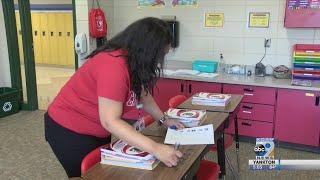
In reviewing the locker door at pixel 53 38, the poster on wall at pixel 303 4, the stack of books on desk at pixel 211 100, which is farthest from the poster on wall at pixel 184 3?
the locker door at pixel 53 38

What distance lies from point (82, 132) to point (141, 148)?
1.41ft

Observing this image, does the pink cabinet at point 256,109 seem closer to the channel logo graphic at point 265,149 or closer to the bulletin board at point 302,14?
the bulletin board at point 302,14

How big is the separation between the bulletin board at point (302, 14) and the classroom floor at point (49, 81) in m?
3.70

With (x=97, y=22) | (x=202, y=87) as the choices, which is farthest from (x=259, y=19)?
(x=97, y=22)

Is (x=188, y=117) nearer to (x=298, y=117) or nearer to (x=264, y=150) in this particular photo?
(x=264, y=150)

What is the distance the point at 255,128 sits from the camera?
12.1 ft

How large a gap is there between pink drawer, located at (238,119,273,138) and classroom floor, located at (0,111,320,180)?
14 centimetres

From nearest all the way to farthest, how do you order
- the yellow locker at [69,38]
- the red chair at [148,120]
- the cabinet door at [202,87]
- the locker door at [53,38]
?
1. the red chair at [148,120]
2. the cabinet door at [202,87]
3. the yellow locker at [69,38]
4. the locker door at [53,38]

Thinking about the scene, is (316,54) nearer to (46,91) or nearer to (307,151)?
(307,151)

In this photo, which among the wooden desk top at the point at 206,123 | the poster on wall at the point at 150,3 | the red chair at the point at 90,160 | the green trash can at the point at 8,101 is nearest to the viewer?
the red chair at the point at 90,160

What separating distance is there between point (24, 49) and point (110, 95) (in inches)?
153

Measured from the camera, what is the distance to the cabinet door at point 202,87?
3.74 m

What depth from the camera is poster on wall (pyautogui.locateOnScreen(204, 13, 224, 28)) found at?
13.4 feet

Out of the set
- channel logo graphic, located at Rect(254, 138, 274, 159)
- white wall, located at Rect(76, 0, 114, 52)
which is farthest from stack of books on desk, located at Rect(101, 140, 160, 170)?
white wall, located at Rect(76, 0, 114, 52)
